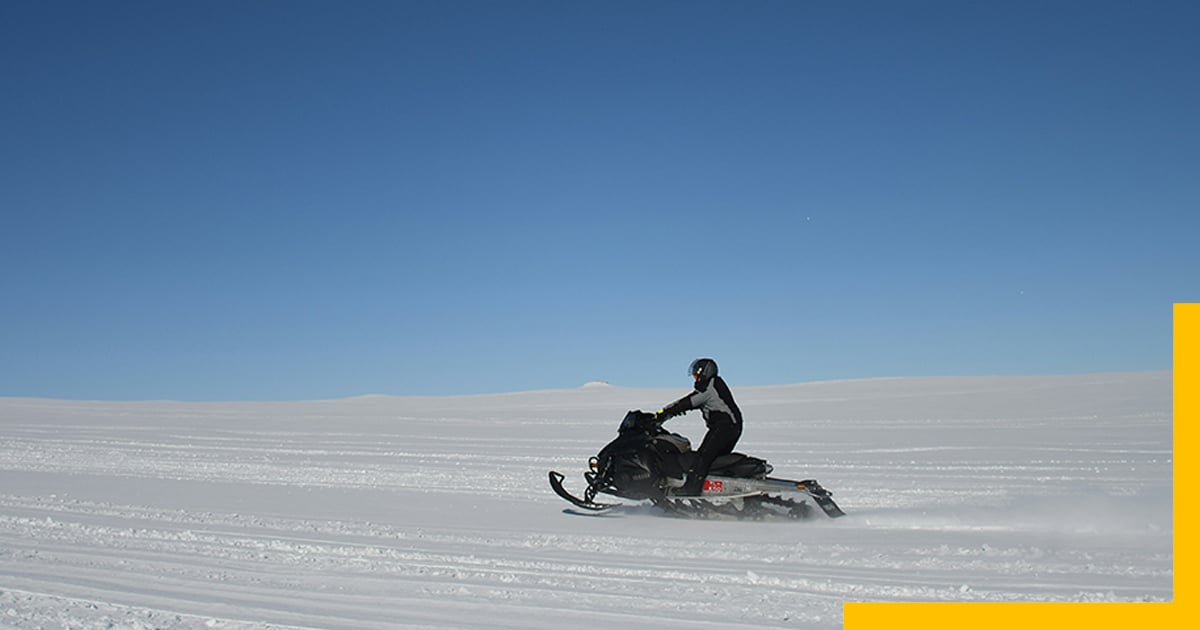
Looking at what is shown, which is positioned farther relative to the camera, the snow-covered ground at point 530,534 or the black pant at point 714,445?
the black pant at point 714,445

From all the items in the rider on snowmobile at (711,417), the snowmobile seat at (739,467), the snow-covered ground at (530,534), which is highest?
the rider on snowmobile at (711,417)

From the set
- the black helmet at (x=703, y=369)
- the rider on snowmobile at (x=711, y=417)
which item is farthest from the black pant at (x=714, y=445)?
the black helmet at (x=703, y=369)

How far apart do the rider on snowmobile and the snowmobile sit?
69 millimetres

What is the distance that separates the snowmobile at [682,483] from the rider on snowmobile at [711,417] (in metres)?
0.07

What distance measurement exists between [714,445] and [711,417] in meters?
0.27

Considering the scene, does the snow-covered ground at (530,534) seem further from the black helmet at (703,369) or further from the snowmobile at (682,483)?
the black helmet at (703,369)

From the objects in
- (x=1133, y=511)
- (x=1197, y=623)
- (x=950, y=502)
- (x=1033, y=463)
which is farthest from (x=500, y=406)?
(x=1197, y=623)

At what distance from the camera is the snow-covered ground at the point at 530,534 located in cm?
535

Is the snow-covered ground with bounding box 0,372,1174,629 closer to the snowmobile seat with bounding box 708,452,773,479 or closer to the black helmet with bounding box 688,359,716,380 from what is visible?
the snowmobile seat with bounding box 708,452,773,479

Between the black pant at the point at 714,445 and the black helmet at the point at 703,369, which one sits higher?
the black helmet at the point at 703,369

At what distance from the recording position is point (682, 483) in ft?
30.1

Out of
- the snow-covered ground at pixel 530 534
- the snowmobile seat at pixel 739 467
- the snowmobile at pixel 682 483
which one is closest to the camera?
the snow-covered ground at pixel 530 534

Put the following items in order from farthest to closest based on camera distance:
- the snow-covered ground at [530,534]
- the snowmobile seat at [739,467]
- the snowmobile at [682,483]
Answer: the snowmobile seat at [739,467] → the snowmobile at [682,483] → the snow-covered ground at [530,534]

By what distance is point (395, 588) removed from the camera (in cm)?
581
